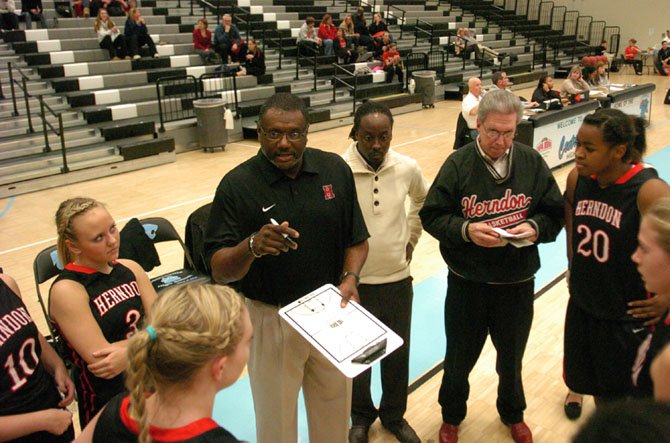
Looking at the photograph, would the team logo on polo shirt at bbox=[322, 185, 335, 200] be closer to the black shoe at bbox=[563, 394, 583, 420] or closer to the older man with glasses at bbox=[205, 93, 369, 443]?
the older man with glasses at bbox=[205, 93, 369, 443]

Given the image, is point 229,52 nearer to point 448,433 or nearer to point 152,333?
point 448,433

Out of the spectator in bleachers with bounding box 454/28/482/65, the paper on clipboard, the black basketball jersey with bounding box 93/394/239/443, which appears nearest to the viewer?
the black basketball jersey with bounding box 93/394/239/443

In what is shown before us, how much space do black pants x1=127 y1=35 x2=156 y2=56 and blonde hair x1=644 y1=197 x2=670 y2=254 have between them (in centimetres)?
1212

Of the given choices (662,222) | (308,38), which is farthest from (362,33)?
(662,222)

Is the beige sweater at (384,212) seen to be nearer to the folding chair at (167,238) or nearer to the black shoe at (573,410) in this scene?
the black shoe at (573,410)

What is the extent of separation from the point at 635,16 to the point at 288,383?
2679 centimetres

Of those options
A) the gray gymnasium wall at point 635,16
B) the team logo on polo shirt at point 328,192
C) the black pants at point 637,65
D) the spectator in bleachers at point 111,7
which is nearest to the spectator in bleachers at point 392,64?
the spectator in bleachers at point 111,7

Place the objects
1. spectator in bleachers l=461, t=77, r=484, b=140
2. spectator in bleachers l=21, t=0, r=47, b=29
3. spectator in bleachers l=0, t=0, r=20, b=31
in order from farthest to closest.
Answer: spectator in bleachers l=21, t=0, r=47, b=29 < spectator in bleachers l=0, t=0, r=20, b=31 < spectator in bleachers l=461, t=77, r=484, b=140

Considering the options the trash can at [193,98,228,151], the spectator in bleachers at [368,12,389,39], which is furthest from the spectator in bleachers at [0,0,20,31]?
the spectator in bleachers at [368,12,389,39]

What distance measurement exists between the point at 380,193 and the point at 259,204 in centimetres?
79

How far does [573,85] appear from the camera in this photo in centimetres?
1117

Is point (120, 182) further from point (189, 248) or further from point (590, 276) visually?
point (590, 276)

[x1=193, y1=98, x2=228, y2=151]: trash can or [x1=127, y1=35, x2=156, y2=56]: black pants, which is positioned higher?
[x1=127, y1=35, x2=156, y2=56]: black pants

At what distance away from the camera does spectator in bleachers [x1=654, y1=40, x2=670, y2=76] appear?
2065cm
